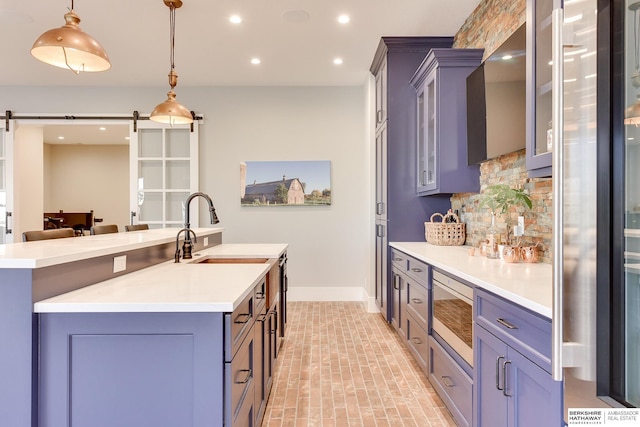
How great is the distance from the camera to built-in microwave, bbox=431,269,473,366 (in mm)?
1752

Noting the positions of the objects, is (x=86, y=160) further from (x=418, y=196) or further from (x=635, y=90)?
(x=635, y=90)

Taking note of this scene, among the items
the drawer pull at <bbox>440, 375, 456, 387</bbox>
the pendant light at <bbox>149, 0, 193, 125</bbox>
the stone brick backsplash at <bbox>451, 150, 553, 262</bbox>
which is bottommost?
the drawer pull at <bbox>440, 375, 456, 387</bbox>

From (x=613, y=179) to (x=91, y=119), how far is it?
5729mm

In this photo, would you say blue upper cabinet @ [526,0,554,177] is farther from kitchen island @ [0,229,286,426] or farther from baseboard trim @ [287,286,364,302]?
baseboard trim @ [287,286,364,302]

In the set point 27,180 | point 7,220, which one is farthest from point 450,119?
point 27,180

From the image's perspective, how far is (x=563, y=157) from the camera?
2.65 feet

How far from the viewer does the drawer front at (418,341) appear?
7.84 ft

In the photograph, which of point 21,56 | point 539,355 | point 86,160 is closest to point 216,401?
point 539,355

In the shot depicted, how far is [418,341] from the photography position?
8.45 ft

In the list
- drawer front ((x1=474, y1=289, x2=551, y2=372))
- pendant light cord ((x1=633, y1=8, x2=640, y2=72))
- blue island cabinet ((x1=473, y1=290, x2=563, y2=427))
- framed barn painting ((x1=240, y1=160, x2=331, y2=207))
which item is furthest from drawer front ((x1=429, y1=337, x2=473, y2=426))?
framed barn painting ((x1=240, y1=160, x2=331, y2=207))

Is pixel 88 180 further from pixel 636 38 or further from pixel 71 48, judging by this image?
pixel 636 38

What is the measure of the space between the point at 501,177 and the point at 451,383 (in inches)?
58.6

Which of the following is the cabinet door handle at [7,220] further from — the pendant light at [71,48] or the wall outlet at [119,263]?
the wall outlet at [119,263]

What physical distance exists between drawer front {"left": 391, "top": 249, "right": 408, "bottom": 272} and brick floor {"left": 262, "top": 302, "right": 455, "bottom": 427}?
0.72m
